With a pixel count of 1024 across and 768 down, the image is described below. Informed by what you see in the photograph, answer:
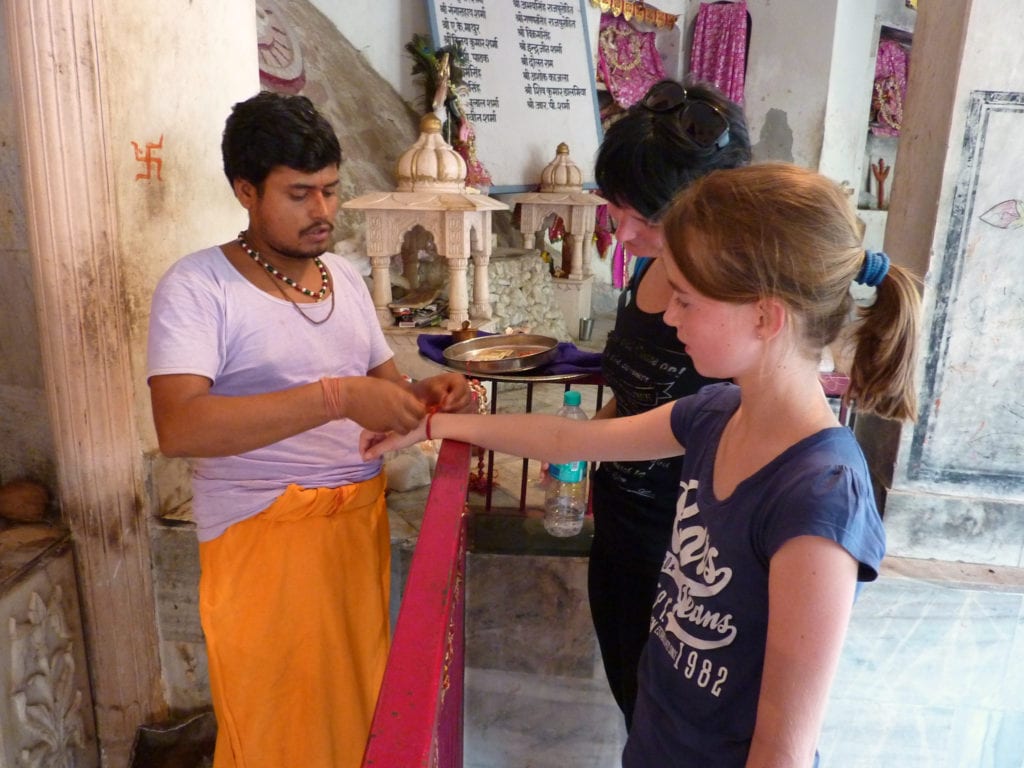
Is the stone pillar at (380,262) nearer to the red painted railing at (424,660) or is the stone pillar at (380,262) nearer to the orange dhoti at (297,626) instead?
the orange dhoti at (297,626)

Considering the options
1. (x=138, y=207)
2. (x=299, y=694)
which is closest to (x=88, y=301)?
(x=138, y=207)

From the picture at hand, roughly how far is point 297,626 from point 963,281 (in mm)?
2124

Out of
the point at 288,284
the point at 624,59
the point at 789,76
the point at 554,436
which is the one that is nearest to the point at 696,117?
the point at 554,436

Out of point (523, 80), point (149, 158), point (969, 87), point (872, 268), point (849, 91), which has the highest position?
point (849, 91)

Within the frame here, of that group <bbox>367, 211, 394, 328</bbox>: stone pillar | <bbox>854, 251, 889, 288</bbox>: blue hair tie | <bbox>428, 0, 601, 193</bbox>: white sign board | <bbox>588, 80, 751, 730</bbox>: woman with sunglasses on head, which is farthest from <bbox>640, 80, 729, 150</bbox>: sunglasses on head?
<bbox>428, 0, 601, 193</bbox>: white sign board

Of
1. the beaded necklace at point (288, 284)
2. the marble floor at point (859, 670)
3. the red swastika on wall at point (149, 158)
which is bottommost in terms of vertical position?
the marble floor at point (859, 670)

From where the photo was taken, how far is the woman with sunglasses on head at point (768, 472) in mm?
890

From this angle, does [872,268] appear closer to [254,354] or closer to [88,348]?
[254,354]

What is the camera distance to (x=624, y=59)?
833 centimetres

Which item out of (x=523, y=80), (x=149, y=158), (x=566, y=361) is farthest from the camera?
(x=523, y=80)

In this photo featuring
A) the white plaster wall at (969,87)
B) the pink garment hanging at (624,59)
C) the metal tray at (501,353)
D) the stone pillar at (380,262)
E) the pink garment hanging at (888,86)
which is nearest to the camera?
the metal tray at (501,353)

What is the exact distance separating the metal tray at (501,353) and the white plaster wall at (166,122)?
0.96 meters

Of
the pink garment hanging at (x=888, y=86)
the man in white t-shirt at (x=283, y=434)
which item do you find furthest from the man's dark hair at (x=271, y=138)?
the pink garment hanging at (x=888, y=86)

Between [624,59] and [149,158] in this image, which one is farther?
[624,59]
